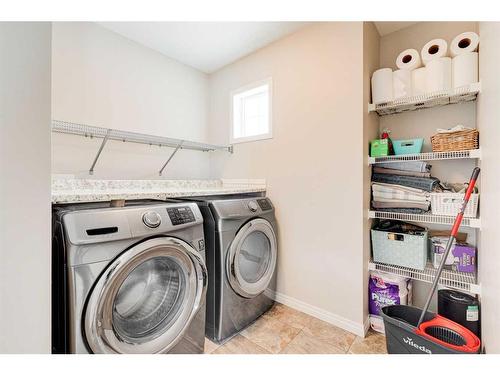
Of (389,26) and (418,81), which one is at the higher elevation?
(389,26)

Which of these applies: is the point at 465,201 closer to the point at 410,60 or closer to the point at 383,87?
the point at 383,87

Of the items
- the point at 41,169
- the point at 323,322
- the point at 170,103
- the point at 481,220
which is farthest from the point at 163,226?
the point at 481,220

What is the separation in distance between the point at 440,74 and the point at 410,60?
23cm

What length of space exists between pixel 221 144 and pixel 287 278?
1522mm

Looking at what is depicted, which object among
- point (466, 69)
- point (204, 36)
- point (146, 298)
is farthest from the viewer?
point (204, 36)

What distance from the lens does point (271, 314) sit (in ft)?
6.01

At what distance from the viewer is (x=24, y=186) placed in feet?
1.75

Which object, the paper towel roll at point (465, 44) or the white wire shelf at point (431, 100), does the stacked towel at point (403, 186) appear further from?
the paper towel roll at point (465, 44)

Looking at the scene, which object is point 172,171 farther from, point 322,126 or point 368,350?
point 368,350

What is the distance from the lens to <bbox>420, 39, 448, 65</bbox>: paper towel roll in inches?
56.2

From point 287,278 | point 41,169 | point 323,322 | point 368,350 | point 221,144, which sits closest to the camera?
point 41,169

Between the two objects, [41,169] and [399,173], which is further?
[399,173]

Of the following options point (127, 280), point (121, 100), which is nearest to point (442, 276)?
point (127, 280)
